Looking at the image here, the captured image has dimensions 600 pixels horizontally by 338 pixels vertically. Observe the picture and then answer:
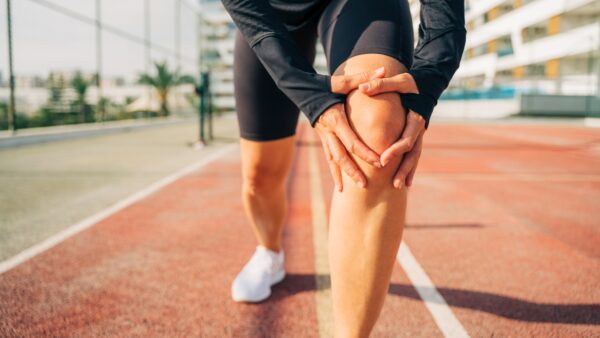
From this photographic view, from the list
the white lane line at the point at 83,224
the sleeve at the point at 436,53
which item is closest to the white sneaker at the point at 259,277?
the sleeve at the point at 436,53

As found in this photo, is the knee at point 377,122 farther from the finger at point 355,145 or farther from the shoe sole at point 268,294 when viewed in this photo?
the shoe sole at point 268,294

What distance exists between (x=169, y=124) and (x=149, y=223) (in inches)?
655

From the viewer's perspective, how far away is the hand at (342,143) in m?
1.02

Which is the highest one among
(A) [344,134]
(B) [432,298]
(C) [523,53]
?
(C) [523,53]

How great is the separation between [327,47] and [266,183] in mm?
752

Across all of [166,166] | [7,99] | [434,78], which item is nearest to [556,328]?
[434,78]

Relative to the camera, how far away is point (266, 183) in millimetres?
1898

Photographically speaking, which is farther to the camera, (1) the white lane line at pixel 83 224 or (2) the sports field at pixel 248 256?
(1) the white lane line at pixel 83 224

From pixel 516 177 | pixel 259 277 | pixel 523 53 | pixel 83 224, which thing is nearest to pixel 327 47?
pixel 259 277

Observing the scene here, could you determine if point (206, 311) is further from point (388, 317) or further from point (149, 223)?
point (149, 223)

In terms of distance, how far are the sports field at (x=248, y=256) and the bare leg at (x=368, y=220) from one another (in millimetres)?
564

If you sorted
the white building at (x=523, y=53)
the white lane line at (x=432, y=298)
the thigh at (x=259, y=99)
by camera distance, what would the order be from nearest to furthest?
the white lane line at (x=432, y=298)
the thigh at (x=259, y=99)
the white building at (x=523, y=53)

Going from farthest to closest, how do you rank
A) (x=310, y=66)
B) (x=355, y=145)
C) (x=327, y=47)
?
(x=327, y=47), (x=310, y=66), (x=355, y=145)

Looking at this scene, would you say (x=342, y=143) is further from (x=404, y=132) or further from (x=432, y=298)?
(x=432, y=298)
